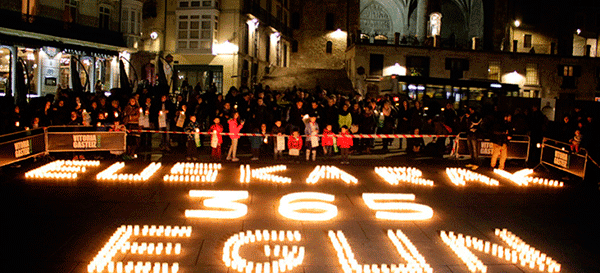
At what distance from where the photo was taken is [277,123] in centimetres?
1405

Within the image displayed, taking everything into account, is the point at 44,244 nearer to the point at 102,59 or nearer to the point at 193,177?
the point at 193,177

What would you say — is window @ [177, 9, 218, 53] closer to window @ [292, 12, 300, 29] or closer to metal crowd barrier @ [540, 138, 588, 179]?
window @ [292, 12, 300, 29]

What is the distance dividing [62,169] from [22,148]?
93 cm

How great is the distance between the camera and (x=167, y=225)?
7465mm

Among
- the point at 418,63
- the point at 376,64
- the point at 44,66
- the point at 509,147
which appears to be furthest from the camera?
the point at 418,63

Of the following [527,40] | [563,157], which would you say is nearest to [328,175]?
[563,157]

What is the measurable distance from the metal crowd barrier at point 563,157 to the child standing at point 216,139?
8.28 meters

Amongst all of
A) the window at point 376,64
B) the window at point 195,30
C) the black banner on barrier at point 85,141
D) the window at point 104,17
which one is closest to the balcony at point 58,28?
the window at point 104,17

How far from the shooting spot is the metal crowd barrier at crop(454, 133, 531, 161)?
14.0 meters

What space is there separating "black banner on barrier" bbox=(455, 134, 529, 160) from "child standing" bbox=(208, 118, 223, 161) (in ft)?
21.0

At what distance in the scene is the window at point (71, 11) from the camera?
30.8 meters

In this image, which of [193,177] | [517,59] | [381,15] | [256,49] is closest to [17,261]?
[193,177]

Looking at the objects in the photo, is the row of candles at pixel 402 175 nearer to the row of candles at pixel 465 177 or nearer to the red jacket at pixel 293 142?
the row of candles at pixel 465 177

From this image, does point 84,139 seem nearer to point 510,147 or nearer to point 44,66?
point 510,147
